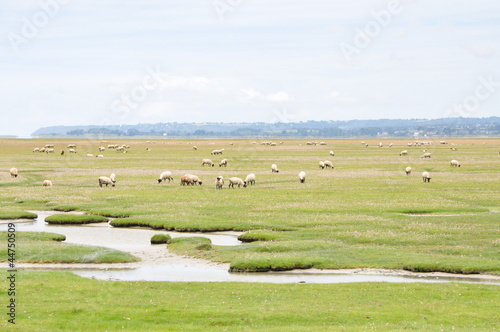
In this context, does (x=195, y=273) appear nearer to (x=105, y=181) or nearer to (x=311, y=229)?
(x=311, y=229)

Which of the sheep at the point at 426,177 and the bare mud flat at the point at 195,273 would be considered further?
the sheep at the point at 426,177

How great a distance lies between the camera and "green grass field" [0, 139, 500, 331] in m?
20.3

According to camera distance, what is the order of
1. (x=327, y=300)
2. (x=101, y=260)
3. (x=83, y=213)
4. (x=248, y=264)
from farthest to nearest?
1. (x=83, y=213)
2. (x=101, y=260)
3. (x=248, y=264)
4. (x=327, y=300)

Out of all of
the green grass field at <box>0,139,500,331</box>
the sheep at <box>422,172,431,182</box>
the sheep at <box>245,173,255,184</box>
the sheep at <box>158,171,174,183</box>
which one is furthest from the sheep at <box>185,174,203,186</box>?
the sheep at <box>422,172,431,182</box>

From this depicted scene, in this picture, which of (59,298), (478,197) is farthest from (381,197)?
(59,298)

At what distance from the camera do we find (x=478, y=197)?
2099 inches

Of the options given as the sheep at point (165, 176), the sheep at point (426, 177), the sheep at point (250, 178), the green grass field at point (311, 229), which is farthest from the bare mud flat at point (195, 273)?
the sheep at point (426, 177)

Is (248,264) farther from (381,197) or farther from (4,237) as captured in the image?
(381,197)

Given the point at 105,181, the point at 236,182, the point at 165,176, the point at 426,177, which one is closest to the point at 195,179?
the point at 165,176

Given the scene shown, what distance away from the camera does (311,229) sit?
1523 inches

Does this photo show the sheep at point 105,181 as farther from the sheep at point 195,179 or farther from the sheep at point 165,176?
the sheep at point 195,179

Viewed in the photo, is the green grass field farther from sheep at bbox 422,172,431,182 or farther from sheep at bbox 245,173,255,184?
sheep at bbox 422,172,431,182

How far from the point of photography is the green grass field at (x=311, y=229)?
66.6 feet

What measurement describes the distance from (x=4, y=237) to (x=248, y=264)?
48.9ft
